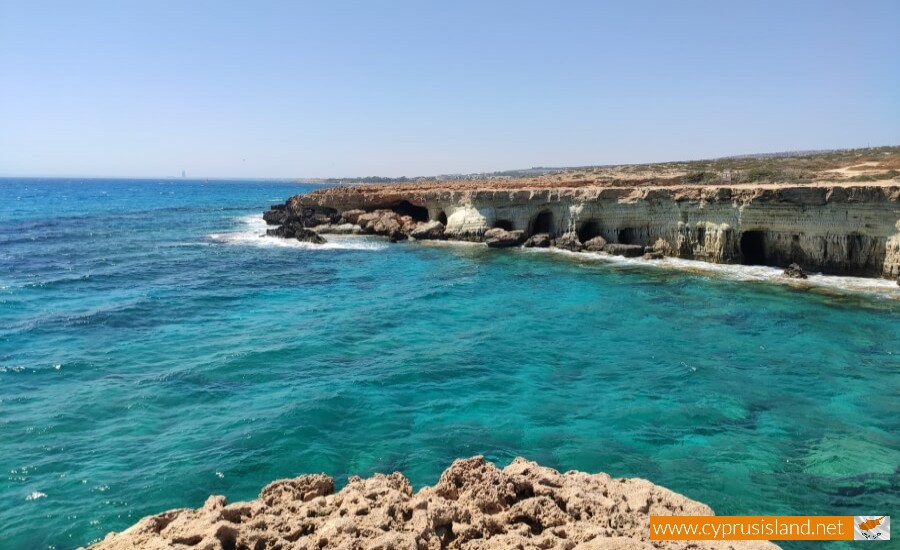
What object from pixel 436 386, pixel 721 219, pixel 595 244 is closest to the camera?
pixel 436 386

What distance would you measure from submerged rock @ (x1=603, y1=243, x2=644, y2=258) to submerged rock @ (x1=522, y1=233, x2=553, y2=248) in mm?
4946

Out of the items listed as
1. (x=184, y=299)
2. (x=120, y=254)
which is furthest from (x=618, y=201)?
(x=120, y=254)

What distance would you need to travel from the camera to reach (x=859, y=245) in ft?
86.3

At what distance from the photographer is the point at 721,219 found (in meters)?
30.0

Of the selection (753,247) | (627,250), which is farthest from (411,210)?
(753,247)

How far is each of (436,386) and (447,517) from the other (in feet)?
26.2

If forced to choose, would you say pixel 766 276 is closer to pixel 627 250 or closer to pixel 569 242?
pixel 627 250

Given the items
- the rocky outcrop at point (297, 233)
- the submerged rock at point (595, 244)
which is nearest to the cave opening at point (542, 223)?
the submerged rock at point (595, 244)

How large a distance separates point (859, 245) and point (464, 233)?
24.5 m

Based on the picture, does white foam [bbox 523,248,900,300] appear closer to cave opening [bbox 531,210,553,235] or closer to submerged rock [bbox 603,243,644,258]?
submerged rock [bbox 603,243,644,258]

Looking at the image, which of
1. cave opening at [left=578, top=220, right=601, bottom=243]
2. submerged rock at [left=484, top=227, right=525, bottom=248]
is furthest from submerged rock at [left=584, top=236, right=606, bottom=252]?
submerged rock at [left=484, top=227, right=525, bottom=248]

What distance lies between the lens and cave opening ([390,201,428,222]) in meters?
49.7

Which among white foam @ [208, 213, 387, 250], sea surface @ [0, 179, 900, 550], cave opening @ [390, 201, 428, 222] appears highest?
cave opening @ [390, 201, 428, 222]

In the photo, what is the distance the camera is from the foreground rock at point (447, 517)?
18.8 feet
